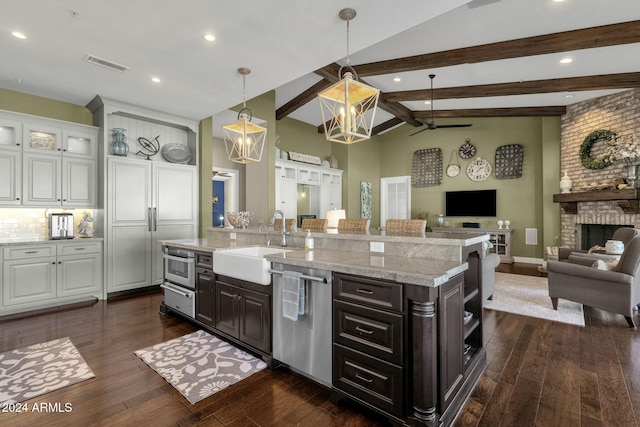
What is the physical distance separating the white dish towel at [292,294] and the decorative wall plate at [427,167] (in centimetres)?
756

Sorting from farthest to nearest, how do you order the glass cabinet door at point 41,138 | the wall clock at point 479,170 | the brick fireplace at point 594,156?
the wall clock at point 479,170 < the brick fireplace at point 594,156 < the glass cabinet door at point 41,138

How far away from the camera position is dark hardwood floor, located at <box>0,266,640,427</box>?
1.81m

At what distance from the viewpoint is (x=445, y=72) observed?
5.40m

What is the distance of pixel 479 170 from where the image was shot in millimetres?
8031

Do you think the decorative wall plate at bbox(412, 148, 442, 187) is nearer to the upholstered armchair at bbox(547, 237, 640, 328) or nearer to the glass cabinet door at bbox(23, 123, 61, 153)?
the upholstered armchair at bbox(547, 237, 640, 328)

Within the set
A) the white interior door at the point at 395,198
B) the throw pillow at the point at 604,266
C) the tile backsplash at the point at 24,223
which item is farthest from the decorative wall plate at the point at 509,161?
the tile backsplash at the point at 24,223

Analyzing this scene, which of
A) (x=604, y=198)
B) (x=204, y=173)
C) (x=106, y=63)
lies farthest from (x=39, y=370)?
(x=604, y=198)

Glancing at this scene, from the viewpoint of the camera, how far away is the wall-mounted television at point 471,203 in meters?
7.82

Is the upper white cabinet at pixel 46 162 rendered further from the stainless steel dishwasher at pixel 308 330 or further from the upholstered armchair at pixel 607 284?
the upholstered armchair at pixel 607 284

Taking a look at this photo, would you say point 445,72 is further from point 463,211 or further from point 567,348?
point 567,348

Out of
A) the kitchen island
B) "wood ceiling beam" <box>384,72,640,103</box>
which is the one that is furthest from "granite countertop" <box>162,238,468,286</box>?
"wood ceiling beam" <box>384,72,640,103</box>

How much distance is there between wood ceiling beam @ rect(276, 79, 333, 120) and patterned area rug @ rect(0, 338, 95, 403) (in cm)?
538

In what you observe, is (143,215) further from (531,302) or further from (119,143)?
(531,302)

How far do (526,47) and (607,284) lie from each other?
10.1 ft
